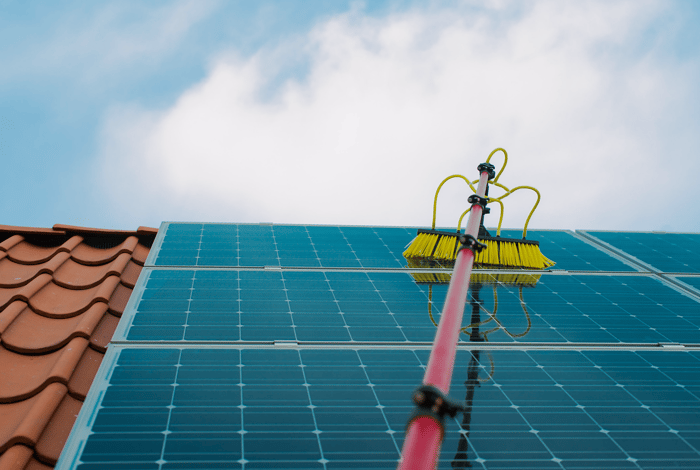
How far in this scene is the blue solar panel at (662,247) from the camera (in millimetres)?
9938

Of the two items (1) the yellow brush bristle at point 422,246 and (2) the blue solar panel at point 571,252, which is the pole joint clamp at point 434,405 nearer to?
(1) the yellow brush bristle at point 422,246

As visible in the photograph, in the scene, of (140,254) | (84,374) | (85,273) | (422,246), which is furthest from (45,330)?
(422,246)

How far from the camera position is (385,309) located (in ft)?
22.8

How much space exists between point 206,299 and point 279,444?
293 centimetres

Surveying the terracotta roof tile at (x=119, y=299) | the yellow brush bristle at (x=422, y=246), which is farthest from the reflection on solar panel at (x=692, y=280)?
the terracotta roof tile at (x=119, y=299)

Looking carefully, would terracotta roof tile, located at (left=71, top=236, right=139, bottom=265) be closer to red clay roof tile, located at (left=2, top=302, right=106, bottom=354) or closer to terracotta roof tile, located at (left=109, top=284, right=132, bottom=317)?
terracotta roof tile, located at (left=109, top=284, right=132, bottom=317)

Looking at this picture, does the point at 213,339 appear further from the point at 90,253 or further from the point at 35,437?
the point at 90,253

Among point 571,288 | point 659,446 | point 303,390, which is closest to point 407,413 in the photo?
point 303,390

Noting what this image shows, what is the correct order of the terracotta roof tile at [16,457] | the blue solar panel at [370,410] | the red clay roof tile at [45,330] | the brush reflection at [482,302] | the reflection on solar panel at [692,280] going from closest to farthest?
1. the blue solar panel at [370,410]
2. the terracotta roof tile at [16,457]
3. the brush reflection at [482,302]
4. the red clay roof tile at [45,330]
5. the reflection on solar panel at [692,280]

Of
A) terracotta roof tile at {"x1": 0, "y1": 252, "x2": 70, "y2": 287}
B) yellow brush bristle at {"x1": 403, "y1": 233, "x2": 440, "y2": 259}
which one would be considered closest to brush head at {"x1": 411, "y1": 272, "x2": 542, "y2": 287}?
yellow brush bristle at {"x1": 403, "y1": 233, "x2": 440, "y2": 259}

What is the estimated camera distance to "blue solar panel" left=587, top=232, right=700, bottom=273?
9938 mm

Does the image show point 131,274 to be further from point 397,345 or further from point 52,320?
point 397,345

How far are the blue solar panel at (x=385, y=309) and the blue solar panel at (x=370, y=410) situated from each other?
0.49 meters

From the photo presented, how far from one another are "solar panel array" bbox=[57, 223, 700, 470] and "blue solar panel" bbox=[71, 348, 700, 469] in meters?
0.01
